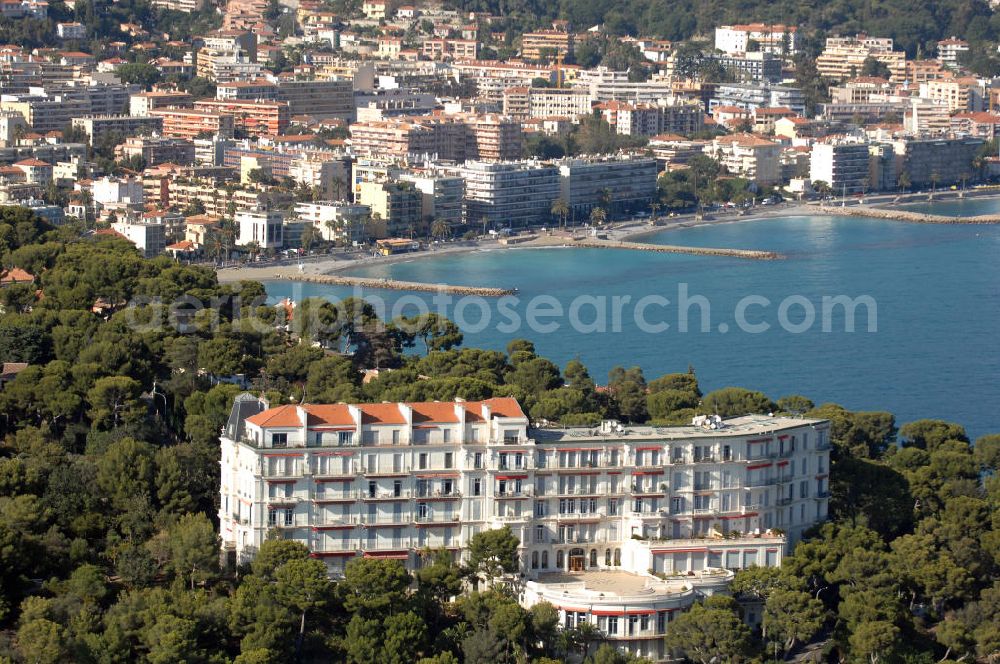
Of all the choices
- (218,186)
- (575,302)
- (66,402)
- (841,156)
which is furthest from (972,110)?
(66,402)

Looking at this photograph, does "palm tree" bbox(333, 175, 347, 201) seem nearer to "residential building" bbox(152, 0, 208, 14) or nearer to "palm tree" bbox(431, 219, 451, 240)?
"palm tree" bbox(431, 219, 451, 240)

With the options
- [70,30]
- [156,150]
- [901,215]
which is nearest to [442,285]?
[156,150]

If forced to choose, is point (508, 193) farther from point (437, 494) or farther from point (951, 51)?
point (437, 494)

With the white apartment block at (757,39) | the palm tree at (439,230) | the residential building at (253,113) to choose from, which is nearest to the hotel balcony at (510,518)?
the palm tree at (439,230)

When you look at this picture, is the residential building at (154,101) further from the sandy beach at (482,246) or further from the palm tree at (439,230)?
the sandy beach at (482,246)

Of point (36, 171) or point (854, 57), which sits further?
point (854, 57)

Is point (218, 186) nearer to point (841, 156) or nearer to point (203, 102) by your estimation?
point (203, 102)
